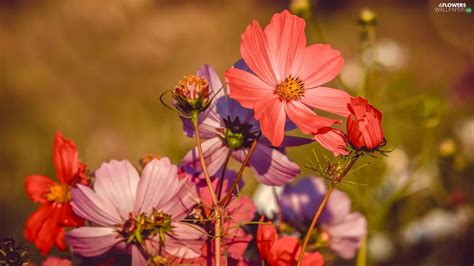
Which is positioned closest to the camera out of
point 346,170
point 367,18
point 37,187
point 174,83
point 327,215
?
point 346,170

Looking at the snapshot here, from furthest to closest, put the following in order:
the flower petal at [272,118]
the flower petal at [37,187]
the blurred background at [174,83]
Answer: the blurred background at [174,83], the flower petal at [37,187], the flower petal at [272,118]

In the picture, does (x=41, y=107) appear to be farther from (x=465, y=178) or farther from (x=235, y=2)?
(x=465, y=178)

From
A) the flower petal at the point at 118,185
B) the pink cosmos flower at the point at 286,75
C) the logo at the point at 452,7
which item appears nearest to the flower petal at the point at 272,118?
the pink cosmos flower at the point at 286,75

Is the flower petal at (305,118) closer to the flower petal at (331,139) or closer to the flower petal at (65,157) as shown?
the flower petal at (331,139)

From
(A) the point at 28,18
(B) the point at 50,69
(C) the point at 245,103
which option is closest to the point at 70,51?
(B) the point at 50,69

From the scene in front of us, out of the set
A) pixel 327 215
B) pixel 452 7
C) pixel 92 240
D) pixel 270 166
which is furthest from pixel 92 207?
pixel 452 7

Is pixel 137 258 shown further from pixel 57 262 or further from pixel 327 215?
pixel 327 215

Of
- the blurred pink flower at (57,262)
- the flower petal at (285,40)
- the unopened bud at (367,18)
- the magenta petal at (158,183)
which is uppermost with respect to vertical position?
the unopened bud at (367,18)

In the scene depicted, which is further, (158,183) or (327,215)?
(327,215)

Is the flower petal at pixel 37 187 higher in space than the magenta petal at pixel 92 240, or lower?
higher
